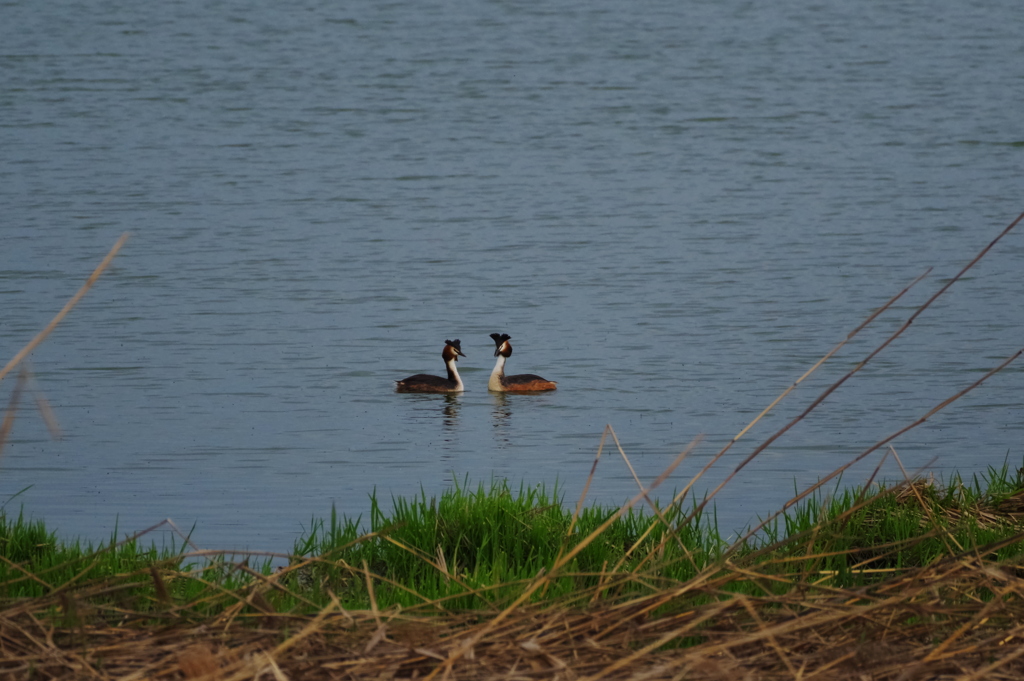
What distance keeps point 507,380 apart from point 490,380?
50cm

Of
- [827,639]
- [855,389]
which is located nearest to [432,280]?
[855,389]

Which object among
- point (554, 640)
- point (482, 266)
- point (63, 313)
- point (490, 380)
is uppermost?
point (482, 266)

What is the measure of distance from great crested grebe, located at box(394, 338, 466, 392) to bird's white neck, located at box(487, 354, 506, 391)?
0.29 meters

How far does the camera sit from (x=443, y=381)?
44.5 ft

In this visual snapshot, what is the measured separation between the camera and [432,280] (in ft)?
60.8

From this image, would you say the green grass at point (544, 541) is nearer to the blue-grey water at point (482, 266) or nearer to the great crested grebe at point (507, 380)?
the blue-grey water at point (482, 266)

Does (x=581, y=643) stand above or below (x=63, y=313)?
below

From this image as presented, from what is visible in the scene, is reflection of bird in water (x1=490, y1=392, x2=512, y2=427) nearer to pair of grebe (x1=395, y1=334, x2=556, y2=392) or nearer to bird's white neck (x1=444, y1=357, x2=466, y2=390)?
pair of grebe (x1=395, y1=334, x2=556, y2=392)

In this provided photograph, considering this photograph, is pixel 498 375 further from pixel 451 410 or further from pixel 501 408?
pixel 451 410

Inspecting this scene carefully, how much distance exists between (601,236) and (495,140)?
485 inches

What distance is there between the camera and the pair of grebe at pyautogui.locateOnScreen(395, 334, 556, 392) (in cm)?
1316

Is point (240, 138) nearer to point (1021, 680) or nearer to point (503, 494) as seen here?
point (503, 494)

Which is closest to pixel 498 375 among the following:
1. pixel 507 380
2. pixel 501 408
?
pixel 507 380

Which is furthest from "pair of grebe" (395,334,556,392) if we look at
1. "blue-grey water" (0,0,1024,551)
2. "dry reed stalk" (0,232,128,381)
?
"dry reed stalk" (0,232,128,381)
